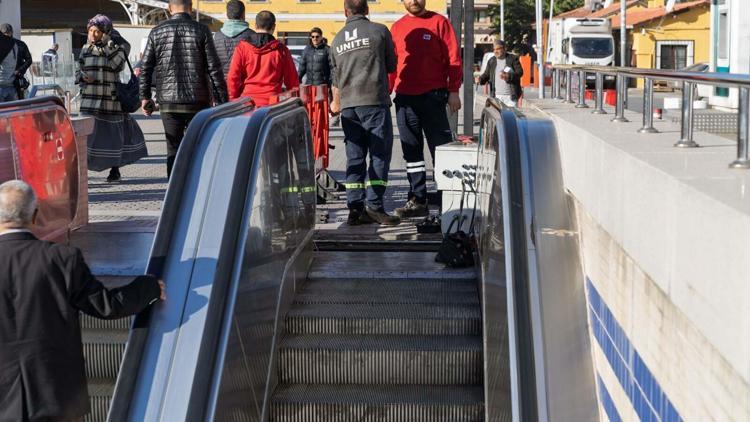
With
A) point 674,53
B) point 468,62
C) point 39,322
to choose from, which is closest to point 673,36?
point 674,53

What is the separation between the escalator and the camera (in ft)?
16.6

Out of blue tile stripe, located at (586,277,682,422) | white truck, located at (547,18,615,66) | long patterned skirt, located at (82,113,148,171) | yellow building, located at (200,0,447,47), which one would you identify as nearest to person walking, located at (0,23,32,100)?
long patterned skirt, located at (82,113,148,171)

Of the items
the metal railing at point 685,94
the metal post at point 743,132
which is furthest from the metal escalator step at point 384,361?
the metal post at point 743,132

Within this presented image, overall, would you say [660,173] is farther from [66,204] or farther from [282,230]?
[66,204]

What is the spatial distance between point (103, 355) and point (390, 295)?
1.84 metres


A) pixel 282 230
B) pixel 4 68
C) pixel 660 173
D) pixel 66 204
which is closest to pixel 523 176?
pixel 660 173

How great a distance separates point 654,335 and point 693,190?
0.76 meters

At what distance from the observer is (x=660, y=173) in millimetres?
4434

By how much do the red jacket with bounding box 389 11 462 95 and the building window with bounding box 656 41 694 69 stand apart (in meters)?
47.5

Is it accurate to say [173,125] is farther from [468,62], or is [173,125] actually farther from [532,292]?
[532,292]

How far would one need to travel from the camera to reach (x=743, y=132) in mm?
4188

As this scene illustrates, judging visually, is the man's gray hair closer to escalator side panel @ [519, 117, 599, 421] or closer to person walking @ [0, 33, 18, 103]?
escalator side panel @ [519, 117, 599, 421]

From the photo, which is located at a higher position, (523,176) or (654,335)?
(523,176)

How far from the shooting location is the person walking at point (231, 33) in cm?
1017
